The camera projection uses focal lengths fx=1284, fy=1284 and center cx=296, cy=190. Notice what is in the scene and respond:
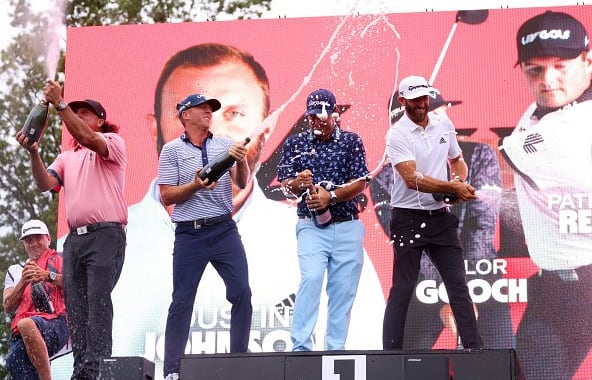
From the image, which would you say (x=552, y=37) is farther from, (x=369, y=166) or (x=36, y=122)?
(x=36, y=122)

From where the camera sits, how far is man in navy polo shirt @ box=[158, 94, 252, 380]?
25.0 feet

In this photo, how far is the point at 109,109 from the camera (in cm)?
1098

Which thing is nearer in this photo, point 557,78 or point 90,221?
point 90,221

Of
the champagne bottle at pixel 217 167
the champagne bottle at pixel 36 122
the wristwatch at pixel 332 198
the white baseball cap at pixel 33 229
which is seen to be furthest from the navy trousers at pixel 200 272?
the white baseball cap at pixel 33 229

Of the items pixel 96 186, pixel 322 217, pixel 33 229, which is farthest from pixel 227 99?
pixel 322 217

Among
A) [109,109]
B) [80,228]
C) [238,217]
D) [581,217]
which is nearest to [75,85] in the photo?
[109,109]

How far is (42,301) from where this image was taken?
352 inches

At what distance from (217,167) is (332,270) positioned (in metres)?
0.92

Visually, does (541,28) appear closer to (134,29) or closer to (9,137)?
(134,29)

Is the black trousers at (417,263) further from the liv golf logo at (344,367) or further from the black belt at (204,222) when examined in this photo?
the liv golf logo at (344,367)

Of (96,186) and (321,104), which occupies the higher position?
(321,104)

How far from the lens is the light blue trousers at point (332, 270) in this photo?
24.4ft

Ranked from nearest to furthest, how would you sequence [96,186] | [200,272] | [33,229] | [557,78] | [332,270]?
1. [332,270]
2. [200,272]
3. [96,186]
4. [33,229]
5. [557,78]

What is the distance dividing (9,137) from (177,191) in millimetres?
8539
